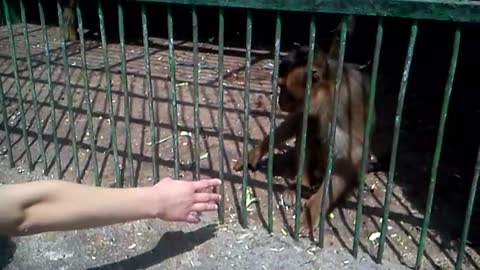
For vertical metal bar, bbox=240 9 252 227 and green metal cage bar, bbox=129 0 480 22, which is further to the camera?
vertical metal bar, bbox=240 9 252 227

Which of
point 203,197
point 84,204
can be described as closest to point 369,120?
point 203,197

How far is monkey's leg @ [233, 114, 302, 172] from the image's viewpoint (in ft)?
11.0

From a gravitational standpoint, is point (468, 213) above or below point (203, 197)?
below

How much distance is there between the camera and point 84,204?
1787 mm

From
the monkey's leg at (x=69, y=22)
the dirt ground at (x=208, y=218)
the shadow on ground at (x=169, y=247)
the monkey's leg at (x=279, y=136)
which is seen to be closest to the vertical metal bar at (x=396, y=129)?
the dirt ground at (x=208, y=218)

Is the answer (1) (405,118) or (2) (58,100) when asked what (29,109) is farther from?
(1) (405,118)

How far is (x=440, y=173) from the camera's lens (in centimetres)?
347

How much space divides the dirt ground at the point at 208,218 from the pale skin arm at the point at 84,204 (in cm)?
77

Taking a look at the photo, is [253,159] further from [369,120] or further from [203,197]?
[203,197]

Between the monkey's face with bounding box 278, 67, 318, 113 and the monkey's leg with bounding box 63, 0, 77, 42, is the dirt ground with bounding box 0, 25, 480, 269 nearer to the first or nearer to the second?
the monkey's face with bounding box 278, 67, 318, 113

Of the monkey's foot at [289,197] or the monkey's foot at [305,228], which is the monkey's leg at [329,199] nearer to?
the monkey's foot at [305,228]

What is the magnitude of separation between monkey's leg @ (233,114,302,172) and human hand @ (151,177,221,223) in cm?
140

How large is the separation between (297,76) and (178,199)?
4.08 ft

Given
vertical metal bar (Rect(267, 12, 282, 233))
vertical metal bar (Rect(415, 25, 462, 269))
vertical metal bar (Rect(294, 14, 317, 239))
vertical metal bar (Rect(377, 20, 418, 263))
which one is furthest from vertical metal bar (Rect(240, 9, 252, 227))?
Result: vertical metal bar (Rect(415, 25, 462, 269))
